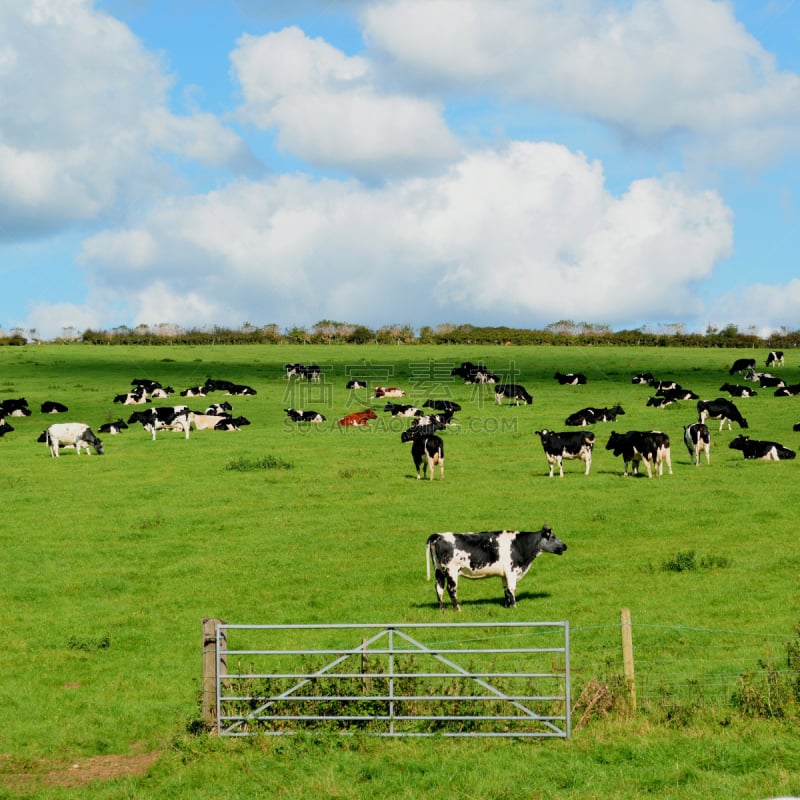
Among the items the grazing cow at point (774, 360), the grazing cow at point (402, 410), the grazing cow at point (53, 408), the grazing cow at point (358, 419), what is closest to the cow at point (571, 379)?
the grazing cow at point (402, 410)

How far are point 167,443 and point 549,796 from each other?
33399 mm

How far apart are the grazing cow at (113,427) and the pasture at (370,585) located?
1.57 metres

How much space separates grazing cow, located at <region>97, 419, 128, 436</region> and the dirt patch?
110 ft

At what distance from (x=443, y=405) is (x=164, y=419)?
587 inches

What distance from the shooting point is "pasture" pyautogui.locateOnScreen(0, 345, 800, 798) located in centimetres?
1183

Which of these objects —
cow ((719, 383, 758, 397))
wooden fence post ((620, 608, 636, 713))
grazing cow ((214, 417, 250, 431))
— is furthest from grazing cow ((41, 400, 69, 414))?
wooden fence post ((620, 608, 636, 713))

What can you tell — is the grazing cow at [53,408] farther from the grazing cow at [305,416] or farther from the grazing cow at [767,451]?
the grazing cow at [767,451]

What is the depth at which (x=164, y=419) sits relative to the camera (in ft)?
155

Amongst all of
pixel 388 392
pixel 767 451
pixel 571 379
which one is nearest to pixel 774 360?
pixel 571 379

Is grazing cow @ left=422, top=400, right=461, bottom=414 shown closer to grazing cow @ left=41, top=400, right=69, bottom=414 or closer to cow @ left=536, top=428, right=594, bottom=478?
cow @ left=536, top=428, right=594, bottom=478

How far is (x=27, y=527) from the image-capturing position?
1067 inches

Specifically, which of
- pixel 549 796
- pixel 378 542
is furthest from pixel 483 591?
pixel 549 796

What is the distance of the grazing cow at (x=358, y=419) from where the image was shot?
47.5m

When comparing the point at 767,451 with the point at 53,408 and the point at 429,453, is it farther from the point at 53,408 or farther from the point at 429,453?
the point at 53,408
